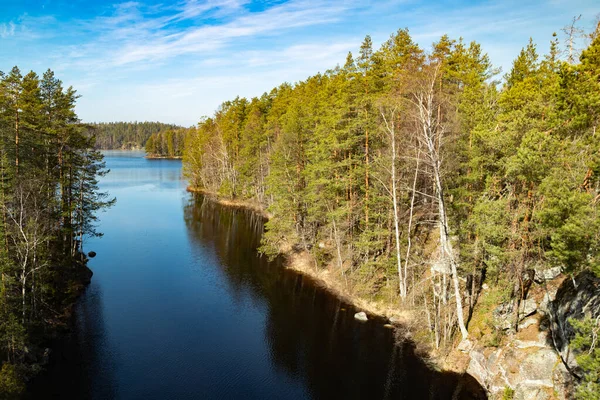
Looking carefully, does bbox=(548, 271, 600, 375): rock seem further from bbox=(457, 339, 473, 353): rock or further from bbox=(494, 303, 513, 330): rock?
bbox=(457, 339, 473, 353): rock

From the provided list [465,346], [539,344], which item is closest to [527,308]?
[539,344]

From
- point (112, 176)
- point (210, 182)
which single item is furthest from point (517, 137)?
point (112, 176)

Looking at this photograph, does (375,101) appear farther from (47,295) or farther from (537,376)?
(47,295)

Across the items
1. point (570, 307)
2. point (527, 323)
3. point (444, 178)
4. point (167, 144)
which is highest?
point (167, 144)

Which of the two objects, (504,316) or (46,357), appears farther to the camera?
(46,357)

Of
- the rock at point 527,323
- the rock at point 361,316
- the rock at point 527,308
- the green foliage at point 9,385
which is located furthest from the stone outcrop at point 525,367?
the green foliage at point 9,385

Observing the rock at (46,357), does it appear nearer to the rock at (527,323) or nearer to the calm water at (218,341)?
the calm water at (218,341)

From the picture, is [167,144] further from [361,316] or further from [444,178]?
[444,178]
